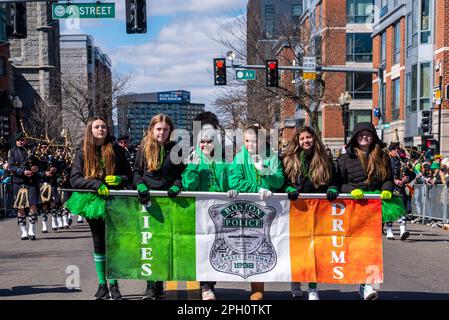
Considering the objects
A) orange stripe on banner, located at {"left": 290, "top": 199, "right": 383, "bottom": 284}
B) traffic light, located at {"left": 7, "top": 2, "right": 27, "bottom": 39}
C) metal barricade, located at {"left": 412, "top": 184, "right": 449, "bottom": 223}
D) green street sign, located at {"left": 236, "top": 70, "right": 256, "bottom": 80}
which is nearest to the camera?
orange stripe on banner, located at {"left": 290, "top": 199, "right": 383, "bottom": 284}

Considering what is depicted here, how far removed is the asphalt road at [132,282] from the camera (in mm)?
7754

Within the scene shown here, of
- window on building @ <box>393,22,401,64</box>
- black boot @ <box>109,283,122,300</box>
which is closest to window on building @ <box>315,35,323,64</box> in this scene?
window on building @ <box>393,22,401,64</box>

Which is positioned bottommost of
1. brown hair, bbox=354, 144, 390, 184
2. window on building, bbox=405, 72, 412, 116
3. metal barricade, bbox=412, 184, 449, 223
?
metal barricade, bbox=412, 184, 449, 223

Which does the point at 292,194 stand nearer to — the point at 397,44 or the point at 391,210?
the point at 391,210

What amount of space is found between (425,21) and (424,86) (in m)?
3.35

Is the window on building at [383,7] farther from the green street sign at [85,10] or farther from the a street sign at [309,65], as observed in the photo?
the green street sign at [85,10]

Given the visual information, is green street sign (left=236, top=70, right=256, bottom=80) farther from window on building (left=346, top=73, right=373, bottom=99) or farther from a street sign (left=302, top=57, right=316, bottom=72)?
window on building (left=346, top=73, right=373, bottom=99)

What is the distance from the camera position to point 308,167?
7.07 m

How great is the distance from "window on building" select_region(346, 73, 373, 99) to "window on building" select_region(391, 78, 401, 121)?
42.5ft

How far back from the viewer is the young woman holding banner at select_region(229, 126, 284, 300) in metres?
6.82

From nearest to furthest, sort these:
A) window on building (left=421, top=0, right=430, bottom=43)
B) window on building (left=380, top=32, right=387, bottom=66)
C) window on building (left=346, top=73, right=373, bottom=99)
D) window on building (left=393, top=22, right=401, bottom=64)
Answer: window on building (left=421, top=0, right=430, bottom=43) < window on building (left=393, top=22, right=401, bottom=64) < window on building (left=380, top=32, right=387, bottom=66) < window on building (left=346, top=73, right=373, bottom=99)

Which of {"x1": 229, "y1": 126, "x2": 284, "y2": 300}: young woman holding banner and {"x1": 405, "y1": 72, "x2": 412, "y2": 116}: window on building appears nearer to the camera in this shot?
{"x1": 229, "y1": 126, "x2": 284, "y2": 300}: young woman holding banner

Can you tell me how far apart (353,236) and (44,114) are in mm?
56809
